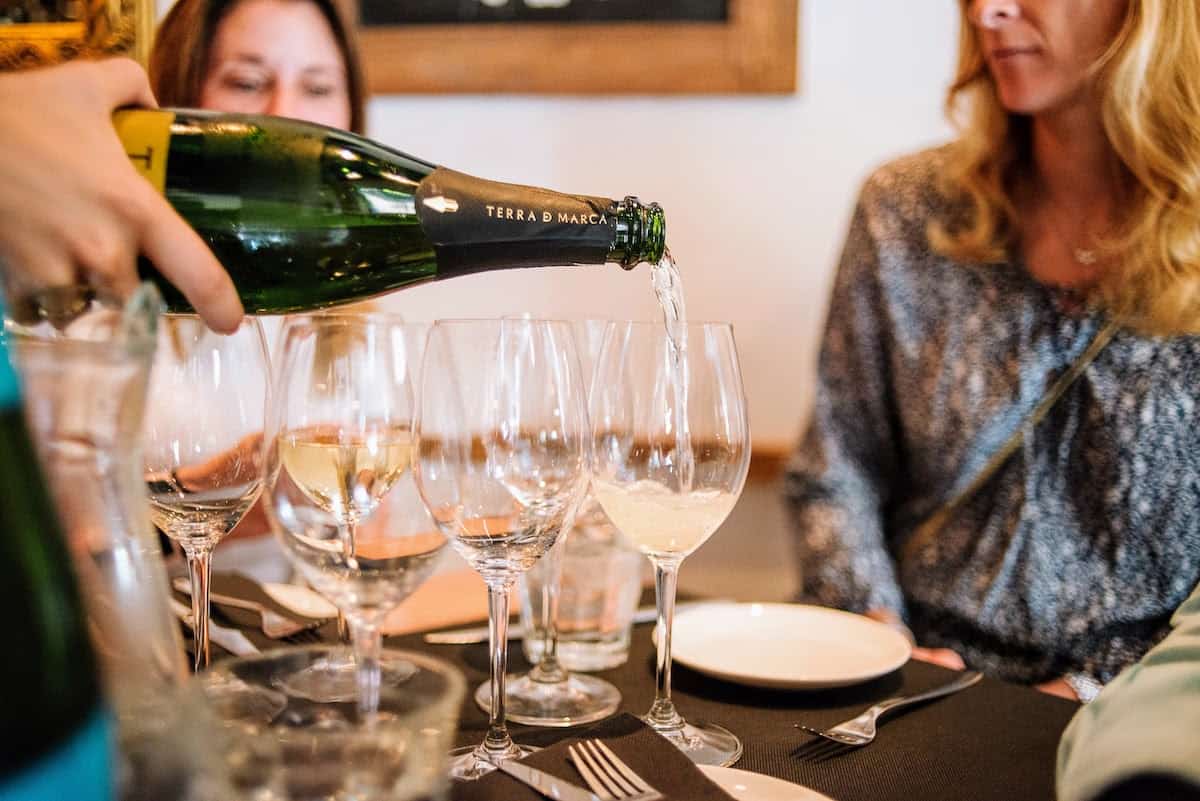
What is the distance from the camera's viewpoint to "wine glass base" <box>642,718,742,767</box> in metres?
0.62

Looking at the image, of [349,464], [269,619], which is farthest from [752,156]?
[349,464]

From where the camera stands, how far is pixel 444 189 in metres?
0.69

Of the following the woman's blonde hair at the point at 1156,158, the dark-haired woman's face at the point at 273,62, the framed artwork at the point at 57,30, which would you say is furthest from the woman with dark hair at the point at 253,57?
the woman's blonde hair at the point at 1156,158

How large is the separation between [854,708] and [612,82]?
136 cm

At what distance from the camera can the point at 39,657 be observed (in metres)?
0.30

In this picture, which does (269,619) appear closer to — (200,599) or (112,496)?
(200,599)

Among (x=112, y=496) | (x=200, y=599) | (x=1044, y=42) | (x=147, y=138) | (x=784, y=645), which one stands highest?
(x=1044, y=42)

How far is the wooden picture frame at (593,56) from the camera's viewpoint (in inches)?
71.1

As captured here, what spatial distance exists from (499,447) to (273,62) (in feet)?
3.67

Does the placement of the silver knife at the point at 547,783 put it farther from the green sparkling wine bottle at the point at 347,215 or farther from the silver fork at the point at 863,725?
the green sparkling wine bottle at the point at 347,215

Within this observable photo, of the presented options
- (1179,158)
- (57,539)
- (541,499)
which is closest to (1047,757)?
(541,499)

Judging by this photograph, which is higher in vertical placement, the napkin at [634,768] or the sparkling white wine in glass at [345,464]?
the sparkling white wine in glass at [345,464]

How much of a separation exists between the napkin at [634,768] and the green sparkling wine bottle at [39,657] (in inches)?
10.5

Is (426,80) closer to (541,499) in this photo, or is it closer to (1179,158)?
(1179,158)
